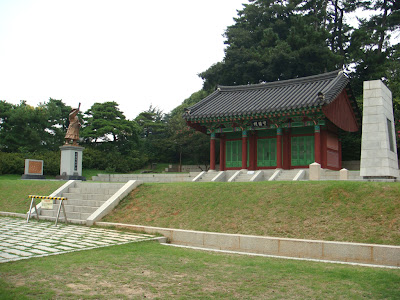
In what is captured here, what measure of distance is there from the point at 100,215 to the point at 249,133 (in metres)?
13.6

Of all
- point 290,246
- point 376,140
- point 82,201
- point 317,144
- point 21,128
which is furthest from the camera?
point 21,128

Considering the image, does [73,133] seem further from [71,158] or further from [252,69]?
[252,69]

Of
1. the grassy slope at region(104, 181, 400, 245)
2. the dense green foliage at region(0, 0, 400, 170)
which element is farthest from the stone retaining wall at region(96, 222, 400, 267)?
the dense green foliage at region(0, 0, 400, 170)

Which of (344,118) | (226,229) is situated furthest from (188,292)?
(344,118)

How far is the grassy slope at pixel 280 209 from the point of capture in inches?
377

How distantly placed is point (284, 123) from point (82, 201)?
→ 1304 cm

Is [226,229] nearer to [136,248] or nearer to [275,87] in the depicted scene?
[136,248]

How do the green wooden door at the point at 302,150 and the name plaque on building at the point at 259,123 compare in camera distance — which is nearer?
the green wooden door at the point at 302,150

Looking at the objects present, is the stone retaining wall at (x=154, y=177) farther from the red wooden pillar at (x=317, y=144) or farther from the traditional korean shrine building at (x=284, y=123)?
the red wooden pillar at (x=317, y=144)

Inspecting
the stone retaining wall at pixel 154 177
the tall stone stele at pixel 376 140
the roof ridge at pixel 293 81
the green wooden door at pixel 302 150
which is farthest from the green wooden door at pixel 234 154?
the tall stone stele at pixel 376 140

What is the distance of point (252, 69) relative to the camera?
37562 mm

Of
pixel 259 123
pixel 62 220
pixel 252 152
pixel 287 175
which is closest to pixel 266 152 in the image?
pixel 252 152

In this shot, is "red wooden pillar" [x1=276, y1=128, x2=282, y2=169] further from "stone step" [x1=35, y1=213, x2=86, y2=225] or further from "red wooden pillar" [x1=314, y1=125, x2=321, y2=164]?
"stone step" [x1=35, y1=213, x2=86, y2=225]

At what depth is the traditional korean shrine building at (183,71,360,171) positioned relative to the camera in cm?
2144
